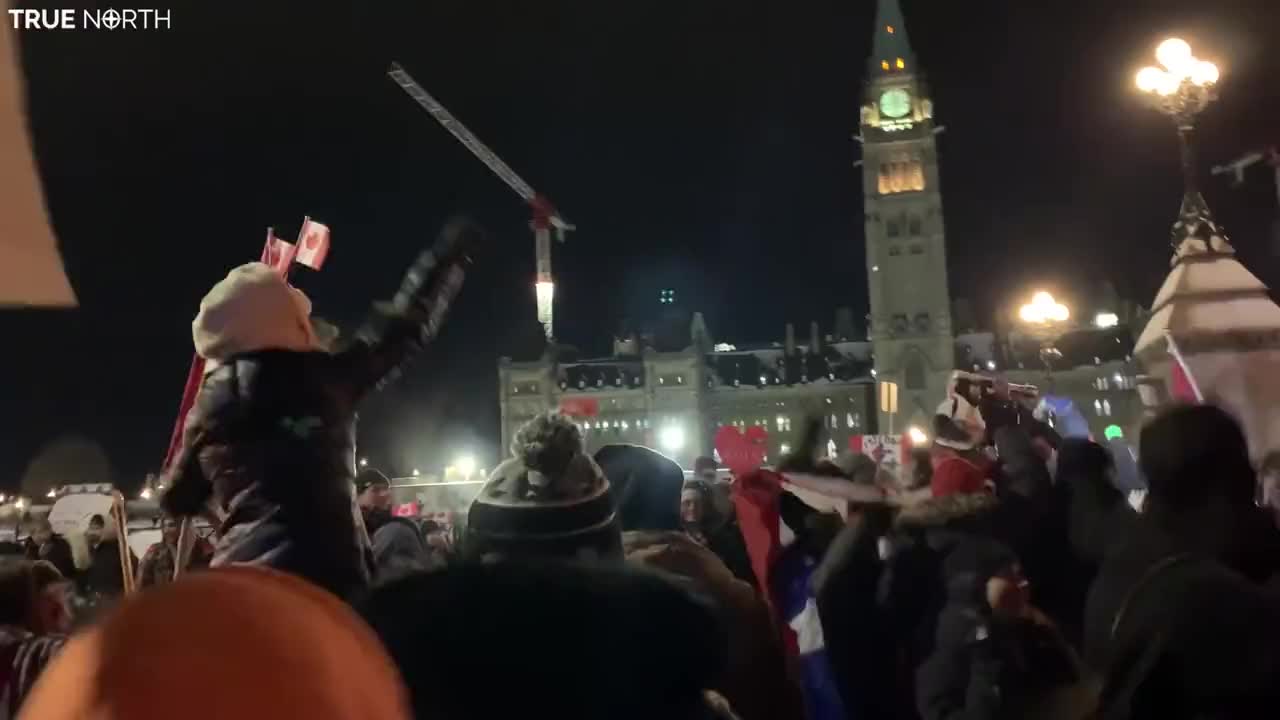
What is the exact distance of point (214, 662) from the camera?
993mm

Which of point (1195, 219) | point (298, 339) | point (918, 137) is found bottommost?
point (298, 339)

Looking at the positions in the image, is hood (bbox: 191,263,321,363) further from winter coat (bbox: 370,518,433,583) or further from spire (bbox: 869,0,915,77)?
spire (bbox: 869,0,915,77)

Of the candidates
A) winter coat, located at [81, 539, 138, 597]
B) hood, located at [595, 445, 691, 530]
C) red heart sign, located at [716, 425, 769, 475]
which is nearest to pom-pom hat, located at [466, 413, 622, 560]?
hood, located at [595, 445, 691, 530]

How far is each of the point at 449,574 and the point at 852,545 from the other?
305 centimetres

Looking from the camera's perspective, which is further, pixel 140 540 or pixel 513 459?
pixel 140 540

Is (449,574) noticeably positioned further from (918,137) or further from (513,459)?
(918,137)

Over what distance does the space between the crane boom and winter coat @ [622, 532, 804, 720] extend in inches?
4263

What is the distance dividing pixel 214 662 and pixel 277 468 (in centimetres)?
210

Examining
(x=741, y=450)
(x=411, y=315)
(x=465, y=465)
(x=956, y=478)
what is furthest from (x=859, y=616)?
(x=465, y=465)

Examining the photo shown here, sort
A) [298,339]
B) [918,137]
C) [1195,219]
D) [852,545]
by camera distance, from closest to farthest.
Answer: [298,339] < [852,545] < [1195,219] < [918,137]

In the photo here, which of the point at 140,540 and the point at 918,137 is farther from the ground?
the point at 918,137

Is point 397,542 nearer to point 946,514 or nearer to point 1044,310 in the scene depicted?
point 946,514

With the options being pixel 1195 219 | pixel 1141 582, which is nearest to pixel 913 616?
pixel 1141 582

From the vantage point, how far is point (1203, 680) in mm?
2150
